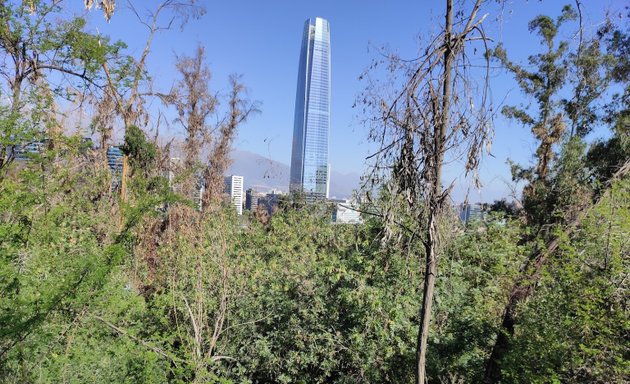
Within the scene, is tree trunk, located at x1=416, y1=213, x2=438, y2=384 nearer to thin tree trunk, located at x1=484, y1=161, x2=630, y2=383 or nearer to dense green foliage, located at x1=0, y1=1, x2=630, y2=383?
dense green foliage, located at x1=0, y1=1, x2=630, y2=383

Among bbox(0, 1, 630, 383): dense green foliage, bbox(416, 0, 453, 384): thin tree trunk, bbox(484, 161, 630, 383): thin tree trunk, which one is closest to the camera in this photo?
bbox(416, 0, 453, 384): thin tree trunk

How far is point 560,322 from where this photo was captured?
296 centimetres

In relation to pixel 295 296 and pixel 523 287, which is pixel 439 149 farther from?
pixel 295 296

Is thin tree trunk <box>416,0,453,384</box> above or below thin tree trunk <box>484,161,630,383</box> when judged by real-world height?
above

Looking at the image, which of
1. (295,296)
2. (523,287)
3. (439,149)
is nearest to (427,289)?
(439,149)

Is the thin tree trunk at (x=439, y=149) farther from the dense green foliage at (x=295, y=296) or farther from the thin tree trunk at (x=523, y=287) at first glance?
the thin tree trunk at (x=523, y=287)

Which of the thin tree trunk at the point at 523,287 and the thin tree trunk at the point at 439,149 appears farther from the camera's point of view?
the thin tree trunk at the point at 523,287

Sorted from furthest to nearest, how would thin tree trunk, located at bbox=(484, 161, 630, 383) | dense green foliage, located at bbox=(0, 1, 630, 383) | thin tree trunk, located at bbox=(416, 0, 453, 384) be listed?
thin tree trunk, located at bbox=(484, 161, 630, 383) → dense green foliage, located at bbox=(0, 1, 630, 383) → thin tree trunk, located at bbox=(416, 0, 453, 384)

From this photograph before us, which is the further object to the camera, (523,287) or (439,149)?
(523,287)

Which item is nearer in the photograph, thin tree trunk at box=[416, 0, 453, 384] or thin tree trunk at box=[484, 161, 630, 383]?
thin tree trunk at box=[416, 0, 453, 384]

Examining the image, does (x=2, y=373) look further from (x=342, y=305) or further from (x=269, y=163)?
(x=269, y=163)

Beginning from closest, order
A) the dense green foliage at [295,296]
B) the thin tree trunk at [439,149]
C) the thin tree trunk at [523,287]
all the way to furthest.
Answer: the thin tree trunk at [439,149] < the dense green foliage at [295,296] < the thin tree trunk at [523,287]

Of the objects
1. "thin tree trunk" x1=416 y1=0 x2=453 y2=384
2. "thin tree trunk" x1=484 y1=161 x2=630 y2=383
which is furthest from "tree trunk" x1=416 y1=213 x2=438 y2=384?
"thin tree trunk" x1=484 y1=161 x2=630 y2=383

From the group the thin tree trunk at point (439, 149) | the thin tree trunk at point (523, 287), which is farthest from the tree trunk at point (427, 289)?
the thin tree trunk at point (523, 287)
